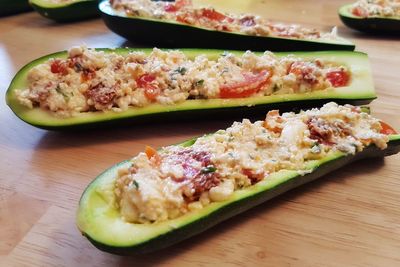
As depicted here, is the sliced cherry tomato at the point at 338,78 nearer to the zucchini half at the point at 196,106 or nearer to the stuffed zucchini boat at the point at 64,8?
the zucchini half at the point at 196,106

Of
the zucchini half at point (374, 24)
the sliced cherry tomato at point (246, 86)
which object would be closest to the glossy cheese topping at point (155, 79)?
the sliced cherry tomato at point (246, 86)

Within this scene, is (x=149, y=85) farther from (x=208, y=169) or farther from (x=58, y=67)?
(x=208, y=169)

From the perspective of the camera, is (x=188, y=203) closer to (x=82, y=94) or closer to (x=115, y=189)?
(x=115, y=189)

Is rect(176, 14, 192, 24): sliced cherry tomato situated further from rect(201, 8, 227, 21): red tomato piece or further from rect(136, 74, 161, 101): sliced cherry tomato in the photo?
rect(136, 74, 161, 101): sliced cherry tomato

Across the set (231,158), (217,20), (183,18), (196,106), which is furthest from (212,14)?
(231,158)

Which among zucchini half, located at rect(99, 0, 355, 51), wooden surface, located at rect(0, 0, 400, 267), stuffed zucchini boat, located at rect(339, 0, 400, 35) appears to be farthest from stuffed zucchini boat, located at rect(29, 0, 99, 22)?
stuffed zucchini boat, located at rect(339, 0, 400, 35)
